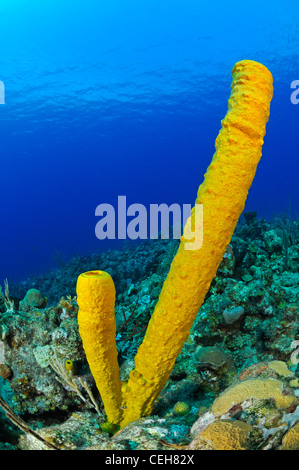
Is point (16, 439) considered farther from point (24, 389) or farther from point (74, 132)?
point (74, 132)

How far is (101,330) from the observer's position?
7.15ft

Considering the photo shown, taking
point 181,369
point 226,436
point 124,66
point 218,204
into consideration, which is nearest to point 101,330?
point 226,436

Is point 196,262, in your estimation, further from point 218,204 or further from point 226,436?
point 226,436

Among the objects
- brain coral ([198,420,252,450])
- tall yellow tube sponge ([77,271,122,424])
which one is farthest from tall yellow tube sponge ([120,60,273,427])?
brain coral ([198,420,252,450])

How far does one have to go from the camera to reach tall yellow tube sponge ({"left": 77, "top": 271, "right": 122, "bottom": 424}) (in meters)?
2.05

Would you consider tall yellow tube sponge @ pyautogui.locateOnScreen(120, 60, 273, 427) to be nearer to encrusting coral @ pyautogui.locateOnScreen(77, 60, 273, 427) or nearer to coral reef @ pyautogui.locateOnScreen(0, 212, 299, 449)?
encrusting coral @ pyautogui.locateOnScreen(77, 60, 273, 427)

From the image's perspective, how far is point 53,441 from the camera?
206 centimetres

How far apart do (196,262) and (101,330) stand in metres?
0.91

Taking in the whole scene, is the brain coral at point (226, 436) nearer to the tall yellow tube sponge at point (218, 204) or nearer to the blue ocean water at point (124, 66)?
the tall yellow tube sponge at point (218, 204)

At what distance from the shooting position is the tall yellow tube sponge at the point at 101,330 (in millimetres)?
2049

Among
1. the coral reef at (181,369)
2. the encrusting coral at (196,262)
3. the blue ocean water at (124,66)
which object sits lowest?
the coral reef at (181,369)

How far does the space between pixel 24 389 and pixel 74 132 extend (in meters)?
50.4

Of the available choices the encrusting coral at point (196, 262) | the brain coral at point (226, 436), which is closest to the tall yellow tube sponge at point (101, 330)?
the encrusting coral at point (196, 262)
